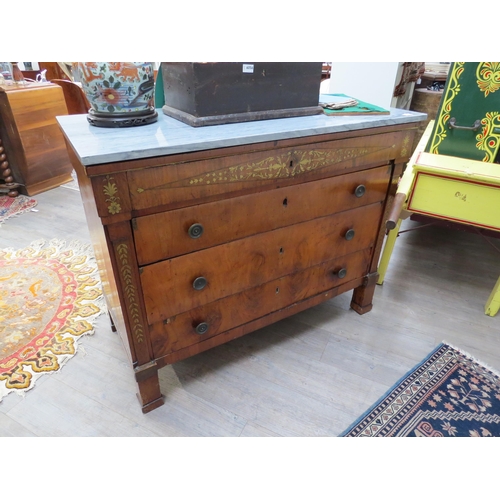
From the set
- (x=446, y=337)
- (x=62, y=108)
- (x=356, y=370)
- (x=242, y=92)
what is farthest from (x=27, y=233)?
(x=446, y=337)

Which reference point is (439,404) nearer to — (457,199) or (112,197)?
(457,199)

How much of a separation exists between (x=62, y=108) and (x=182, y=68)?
2318 mm

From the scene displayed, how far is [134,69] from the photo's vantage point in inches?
34.9

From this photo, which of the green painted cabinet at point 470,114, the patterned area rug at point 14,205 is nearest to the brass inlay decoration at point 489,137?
the green painted cabinet at point 470,114

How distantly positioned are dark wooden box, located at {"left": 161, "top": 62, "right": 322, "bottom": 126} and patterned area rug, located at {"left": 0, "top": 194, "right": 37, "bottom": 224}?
6.18 feet

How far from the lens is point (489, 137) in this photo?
5.31 ft

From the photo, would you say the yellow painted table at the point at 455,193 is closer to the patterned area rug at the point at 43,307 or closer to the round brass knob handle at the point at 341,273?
the round brass knob handle at the point at 341,273

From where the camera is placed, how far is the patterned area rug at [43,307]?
133cm

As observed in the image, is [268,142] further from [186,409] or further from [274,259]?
[186,409]

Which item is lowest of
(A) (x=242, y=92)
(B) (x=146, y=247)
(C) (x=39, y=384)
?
(C) (x=39, y=384)

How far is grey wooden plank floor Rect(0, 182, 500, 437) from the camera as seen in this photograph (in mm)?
1131

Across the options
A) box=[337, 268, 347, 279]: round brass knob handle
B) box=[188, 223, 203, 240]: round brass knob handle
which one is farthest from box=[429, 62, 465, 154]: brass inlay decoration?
box=[188, 223, 203, 240]: round brass knob handle

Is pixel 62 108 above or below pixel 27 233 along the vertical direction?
above

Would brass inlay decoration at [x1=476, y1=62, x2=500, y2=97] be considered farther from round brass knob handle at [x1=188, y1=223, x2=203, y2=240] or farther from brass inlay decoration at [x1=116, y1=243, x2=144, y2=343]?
brass inlay decoration at [x1=116, y1=243, x2=144, y2=343]
